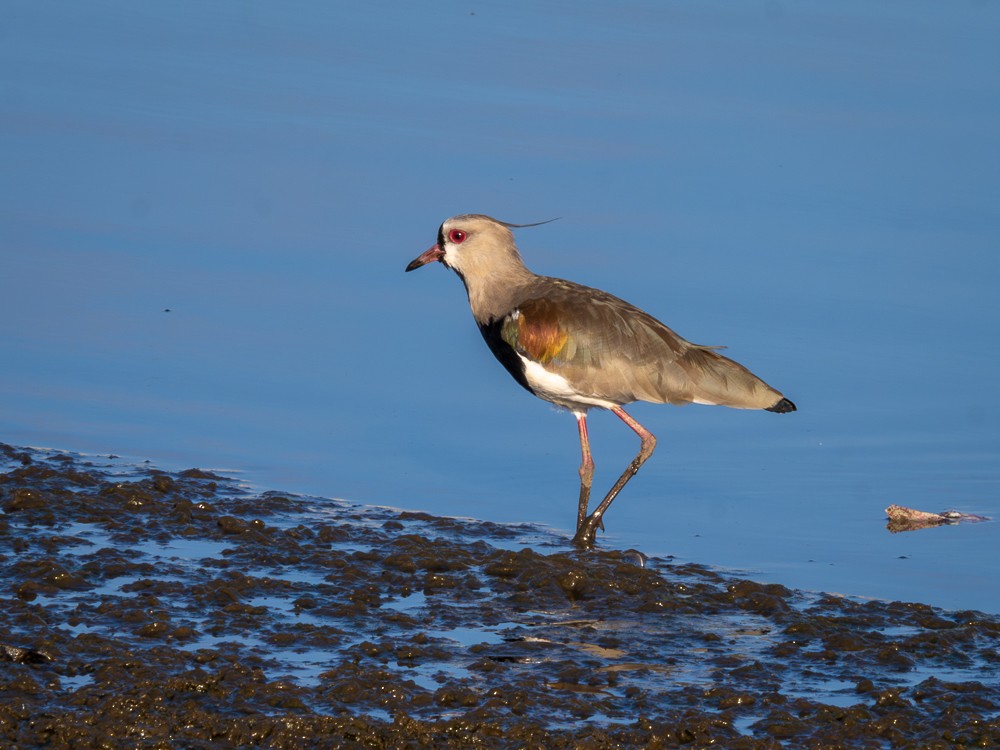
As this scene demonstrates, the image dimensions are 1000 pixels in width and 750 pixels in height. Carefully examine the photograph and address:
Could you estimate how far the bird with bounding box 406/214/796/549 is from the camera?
28.8 feet

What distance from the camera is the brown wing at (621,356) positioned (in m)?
8.77

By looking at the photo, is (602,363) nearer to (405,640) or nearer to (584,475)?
(584,475)

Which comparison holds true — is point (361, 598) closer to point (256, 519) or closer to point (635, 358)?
point (256, 519)

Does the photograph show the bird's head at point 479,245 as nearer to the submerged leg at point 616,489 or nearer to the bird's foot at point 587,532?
the submerged leg at point 616,489

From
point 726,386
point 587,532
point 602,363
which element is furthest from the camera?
point 726,386

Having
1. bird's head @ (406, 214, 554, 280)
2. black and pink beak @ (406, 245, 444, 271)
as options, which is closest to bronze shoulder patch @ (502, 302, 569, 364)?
bird's head @ (406, 214, 554, 280)

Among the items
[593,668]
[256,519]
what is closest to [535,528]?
[256,519]

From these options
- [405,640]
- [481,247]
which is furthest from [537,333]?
[405,640]

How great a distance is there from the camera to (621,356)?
8797 mm

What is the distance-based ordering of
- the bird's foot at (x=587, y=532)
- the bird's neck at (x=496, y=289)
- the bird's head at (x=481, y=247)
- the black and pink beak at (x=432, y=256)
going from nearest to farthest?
the bird's foot at (x=587, y=532)
the bird's neck at (x=496, y=289)
the bird's head at (x=481, y=247)
the black and pink beak at (x=432, y=256)

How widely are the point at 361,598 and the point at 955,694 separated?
253 centimetres

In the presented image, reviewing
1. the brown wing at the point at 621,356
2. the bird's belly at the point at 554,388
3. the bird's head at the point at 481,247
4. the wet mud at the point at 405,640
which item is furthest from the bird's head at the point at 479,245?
the wet mud at the point at 405,640

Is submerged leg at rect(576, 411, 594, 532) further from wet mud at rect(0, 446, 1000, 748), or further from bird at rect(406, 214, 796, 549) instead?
wet mud at rect(0, 446, 1000, 748)

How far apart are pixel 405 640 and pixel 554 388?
102 inches
